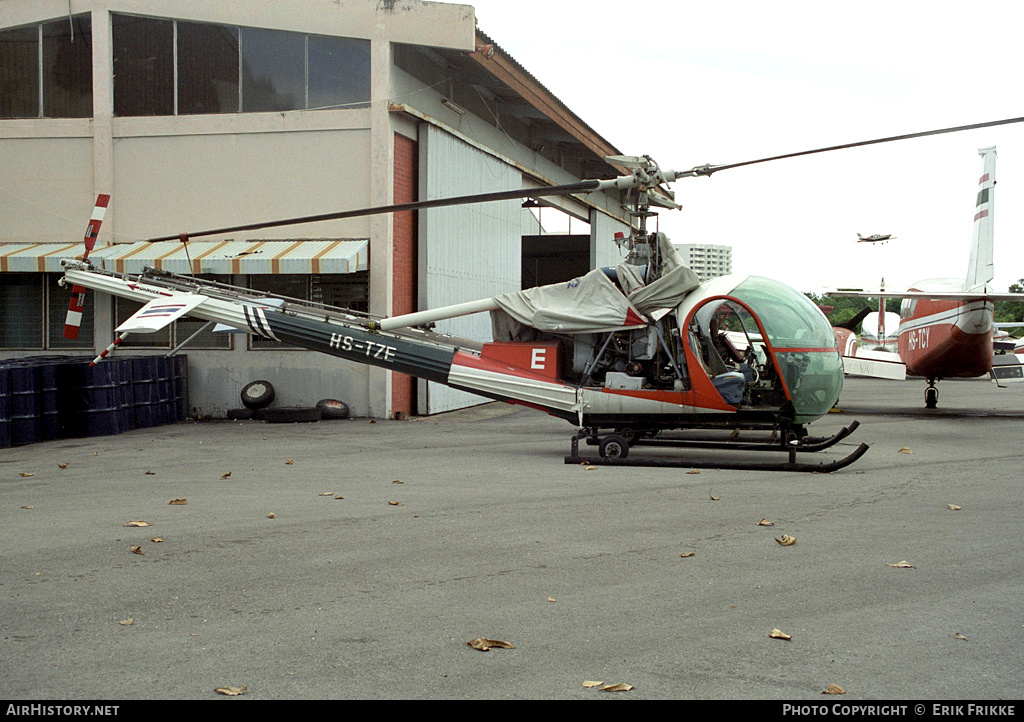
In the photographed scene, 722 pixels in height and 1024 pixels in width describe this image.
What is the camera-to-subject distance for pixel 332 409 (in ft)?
49.5

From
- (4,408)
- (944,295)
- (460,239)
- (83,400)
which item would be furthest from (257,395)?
(944,295)

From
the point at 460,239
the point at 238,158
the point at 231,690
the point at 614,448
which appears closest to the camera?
the point at 231,690

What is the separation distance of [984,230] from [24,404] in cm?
1685

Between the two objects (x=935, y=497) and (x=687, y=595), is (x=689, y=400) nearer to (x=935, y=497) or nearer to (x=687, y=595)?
(x=935, y=497)

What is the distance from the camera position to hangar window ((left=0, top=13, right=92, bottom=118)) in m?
16.3

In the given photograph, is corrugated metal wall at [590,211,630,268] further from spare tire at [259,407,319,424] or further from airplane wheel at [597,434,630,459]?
airplane wheel at [597,434,630,459]

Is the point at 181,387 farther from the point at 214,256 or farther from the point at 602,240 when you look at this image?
the point at 602,240

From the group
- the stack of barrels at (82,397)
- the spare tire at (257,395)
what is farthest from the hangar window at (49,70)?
the spare tire at (257,395)

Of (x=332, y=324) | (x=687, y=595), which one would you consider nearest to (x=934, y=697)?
(x=687, y=595)

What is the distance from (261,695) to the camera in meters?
3.47

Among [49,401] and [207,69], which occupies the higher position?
[207,69]

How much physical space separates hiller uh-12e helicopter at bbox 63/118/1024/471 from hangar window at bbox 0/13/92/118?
711cm

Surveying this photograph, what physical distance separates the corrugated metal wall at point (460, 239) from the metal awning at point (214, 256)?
5.26ft

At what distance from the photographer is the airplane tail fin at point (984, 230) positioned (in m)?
16.3
